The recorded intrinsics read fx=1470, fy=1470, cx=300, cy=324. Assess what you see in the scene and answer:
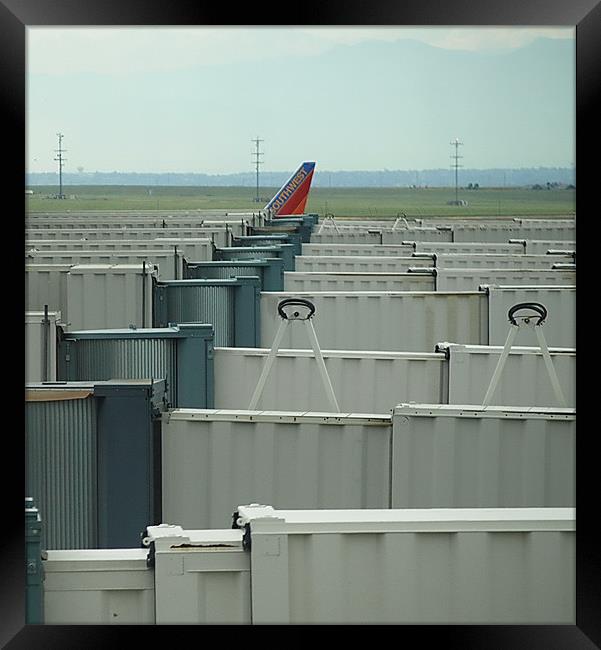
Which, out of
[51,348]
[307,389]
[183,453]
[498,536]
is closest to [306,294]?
[307,389]

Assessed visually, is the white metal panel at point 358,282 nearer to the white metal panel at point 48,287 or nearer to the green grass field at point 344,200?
the white metal panel at point 48,287

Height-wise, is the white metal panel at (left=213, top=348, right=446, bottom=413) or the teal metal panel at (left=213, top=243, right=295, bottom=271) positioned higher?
the teal metal panel at (left=213, top=243, right=295, bottom=271)

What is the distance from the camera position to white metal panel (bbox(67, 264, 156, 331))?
47.3ft

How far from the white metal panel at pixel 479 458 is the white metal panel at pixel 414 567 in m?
2.41

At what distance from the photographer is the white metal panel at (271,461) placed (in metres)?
8.23

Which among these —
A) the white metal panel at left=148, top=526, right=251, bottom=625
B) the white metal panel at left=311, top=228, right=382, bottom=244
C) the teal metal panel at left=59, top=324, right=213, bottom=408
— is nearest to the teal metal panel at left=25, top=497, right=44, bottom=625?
the white metal panel at left=148, top=526, right=251, bottom=625

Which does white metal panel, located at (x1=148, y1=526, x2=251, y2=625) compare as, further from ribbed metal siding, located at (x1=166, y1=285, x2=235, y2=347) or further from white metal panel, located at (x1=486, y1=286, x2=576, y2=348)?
white metal panel, located at (x1=486, y1=286, x2=576, y2=348)

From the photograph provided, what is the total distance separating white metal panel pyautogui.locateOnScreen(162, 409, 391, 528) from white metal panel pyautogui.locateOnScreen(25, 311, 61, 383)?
2884 mm

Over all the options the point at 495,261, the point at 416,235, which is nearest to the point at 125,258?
the point at 495,261

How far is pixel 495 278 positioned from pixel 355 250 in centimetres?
717

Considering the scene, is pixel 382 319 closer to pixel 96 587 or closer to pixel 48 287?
pixel 48 287

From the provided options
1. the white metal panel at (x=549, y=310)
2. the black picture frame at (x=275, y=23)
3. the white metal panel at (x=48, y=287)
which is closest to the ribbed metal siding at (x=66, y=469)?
the black picture frame at (x=275, y=23)
